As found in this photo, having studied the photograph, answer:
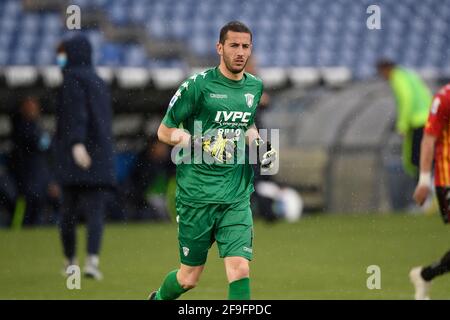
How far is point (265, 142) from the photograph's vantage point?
6.46m

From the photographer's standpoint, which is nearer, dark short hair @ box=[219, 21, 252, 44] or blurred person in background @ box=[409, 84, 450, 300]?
dark short hair @ box=[219, 21, 252, 44]

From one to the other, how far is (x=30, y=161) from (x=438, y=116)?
926 cm

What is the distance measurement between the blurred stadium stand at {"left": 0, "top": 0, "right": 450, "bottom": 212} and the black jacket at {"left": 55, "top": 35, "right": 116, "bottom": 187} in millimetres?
5878

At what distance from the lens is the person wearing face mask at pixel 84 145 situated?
384 inches

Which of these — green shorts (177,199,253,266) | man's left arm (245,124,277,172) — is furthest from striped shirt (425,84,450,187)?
green shorts (177,199,253,266)

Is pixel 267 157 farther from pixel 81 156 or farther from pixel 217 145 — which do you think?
pixel 81 156

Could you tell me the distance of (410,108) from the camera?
13.9 m

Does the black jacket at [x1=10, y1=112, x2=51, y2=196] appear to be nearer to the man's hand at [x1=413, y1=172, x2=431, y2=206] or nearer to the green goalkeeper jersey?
the man's hand at [x1=413, y1=172, x2=431, y2=206]

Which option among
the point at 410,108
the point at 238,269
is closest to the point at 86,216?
the point at 238,269

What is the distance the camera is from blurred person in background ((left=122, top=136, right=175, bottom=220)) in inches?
671

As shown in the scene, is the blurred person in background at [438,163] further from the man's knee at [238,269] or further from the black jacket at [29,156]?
the black jacket at [29,156]
